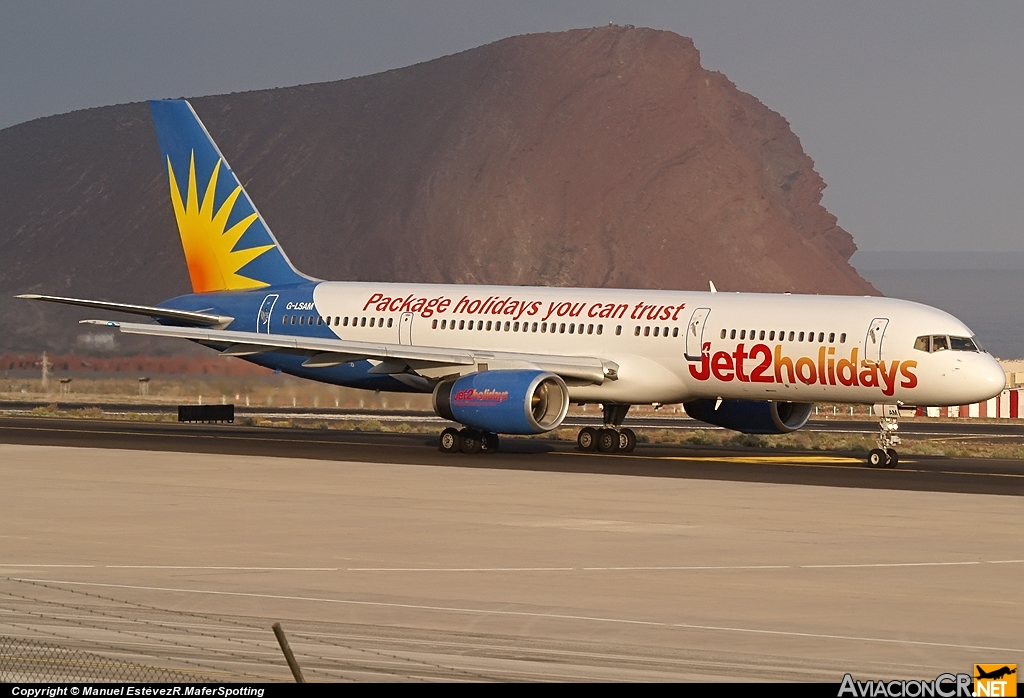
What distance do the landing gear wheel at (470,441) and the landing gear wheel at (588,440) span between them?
9.33 feet

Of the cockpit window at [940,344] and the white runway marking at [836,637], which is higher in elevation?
the cockpit window at [940,344]

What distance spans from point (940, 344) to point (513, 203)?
5685 inches

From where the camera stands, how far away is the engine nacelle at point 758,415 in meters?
39.7

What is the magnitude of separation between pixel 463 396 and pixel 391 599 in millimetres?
20170

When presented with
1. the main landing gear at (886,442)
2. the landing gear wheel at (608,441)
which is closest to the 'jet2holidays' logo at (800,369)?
the main landing gear at (886,442)

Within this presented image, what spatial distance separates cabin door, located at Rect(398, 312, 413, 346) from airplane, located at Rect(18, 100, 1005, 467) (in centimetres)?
4

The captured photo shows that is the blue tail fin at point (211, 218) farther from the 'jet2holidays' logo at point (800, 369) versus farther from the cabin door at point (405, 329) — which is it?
the 'jet2holidays' logo at point (800, 369)

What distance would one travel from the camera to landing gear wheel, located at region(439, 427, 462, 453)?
3909 cm

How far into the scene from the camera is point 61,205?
198000 mm

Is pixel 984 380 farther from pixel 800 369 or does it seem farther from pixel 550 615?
pixel 550 615

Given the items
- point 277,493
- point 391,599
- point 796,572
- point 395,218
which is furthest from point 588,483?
point 395,218

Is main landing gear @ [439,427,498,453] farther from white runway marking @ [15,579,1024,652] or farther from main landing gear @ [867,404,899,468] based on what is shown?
white runway marking @ [15,579,1024,652]

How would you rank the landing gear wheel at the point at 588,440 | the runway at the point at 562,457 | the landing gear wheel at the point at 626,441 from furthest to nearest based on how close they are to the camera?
the landing gear wheel at the point at 588,440
the landing gear wheel at the point at 626,441
the runway at the point at 562,457

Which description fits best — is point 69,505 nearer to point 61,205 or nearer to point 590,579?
point 590,579
